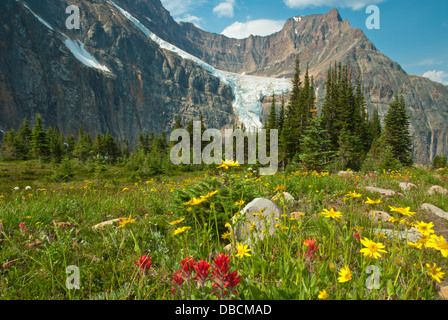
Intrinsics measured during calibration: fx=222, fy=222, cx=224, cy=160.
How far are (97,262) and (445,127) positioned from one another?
812 feet

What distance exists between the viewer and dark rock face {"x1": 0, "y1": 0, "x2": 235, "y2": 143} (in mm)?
87812

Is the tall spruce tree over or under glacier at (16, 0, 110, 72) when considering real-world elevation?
under

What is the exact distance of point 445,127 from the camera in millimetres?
174500

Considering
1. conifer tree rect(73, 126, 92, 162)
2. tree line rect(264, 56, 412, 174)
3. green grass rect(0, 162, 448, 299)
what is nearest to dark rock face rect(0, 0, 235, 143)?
conifer tree rect(73, 126, 92, 162)

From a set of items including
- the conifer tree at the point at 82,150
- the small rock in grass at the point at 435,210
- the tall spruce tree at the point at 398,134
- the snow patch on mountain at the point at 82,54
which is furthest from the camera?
the snow patch on mountain at the point at 82,54

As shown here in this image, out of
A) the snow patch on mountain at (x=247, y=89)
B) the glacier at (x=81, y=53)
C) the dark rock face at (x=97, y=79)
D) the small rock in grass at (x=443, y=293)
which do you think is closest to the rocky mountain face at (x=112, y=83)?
the dark rock face at (x=97, y=79)

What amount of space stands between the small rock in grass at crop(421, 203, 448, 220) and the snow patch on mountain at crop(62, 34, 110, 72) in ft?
471

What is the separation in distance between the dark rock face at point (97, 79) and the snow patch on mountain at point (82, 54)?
12.5 feet

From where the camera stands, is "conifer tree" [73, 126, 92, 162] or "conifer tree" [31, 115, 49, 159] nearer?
"conifer tree" [31, 115, 49, 159]

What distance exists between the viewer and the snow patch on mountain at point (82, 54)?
4589 inches

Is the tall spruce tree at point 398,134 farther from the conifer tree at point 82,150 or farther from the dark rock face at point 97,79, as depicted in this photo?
the dark rock face at point 97,79

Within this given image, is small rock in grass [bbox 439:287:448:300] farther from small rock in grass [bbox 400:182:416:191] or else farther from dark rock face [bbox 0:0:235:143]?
dark rock face [bbox 0:0:235:143]

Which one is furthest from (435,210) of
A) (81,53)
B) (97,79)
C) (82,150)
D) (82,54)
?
(81,53)
